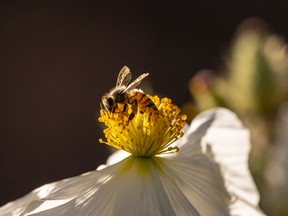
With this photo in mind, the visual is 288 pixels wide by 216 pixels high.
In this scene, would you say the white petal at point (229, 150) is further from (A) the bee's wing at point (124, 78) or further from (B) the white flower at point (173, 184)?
(A) the bee's wing at point (124, 78)

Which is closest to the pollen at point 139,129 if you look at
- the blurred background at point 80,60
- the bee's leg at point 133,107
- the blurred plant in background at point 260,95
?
the bee's leg at point 133,107

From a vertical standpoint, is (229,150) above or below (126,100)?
below

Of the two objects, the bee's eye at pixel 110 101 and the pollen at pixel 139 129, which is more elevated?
the bee's eye at pixel 110 101

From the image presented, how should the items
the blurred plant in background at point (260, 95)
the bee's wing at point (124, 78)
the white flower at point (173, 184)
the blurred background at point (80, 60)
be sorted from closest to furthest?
the white flower at point (173, 184) < the bee's wing at point (124, 78) < the blurred plant in background at point (260, 95) < the blurred background at point (80, 60)

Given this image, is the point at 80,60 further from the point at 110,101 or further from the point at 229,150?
the point at 110,101

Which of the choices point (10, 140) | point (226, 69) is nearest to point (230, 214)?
point (226, 69)

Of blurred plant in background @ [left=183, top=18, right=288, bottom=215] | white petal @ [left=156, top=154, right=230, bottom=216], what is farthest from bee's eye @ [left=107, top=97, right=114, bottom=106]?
blurred plant in background @ [left=183, top=18, right=288, bottom=215]

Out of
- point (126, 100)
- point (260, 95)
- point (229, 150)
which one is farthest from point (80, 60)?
point (126, 100)
